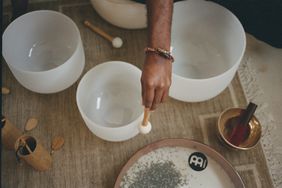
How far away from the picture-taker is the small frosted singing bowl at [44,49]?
1.17m

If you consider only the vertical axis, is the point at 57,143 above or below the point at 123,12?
below

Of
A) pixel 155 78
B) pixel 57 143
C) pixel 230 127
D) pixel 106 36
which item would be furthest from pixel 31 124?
pixel 230 127

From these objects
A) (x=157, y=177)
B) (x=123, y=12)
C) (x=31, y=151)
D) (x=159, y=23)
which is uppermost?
(x=159, y=23)

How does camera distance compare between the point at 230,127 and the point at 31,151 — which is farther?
the point at 230,127

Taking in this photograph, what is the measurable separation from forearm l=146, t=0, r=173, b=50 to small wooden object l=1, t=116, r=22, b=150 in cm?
48

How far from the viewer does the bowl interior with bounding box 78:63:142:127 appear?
121 cm

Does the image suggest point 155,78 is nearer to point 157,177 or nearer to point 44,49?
point 157,177

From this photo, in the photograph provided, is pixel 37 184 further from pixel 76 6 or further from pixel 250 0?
pixel 250 0

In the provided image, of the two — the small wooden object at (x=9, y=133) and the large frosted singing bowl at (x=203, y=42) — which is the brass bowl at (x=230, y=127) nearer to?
the large frosted singing bowl at (x=203, y=42)

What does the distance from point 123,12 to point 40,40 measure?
33 centimetres

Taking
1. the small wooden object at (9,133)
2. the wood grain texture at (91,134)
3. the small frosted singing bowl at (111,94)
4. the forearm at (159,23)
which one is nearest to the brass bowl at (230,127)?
the wood grain texture at (91,134)

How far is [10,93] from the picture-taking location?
4.14 feet

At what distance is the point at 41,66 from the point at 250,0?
757mm

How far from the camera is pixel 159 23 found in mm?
917
